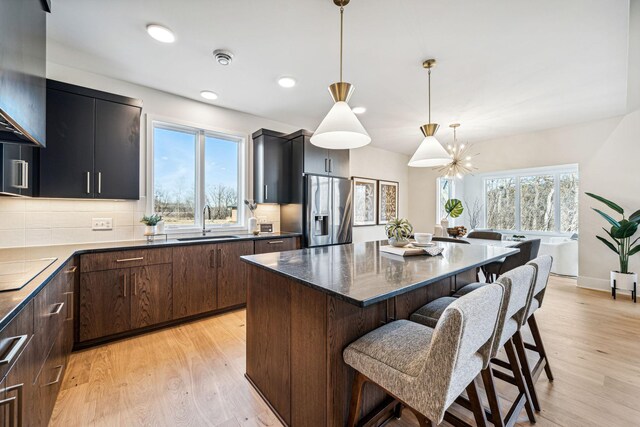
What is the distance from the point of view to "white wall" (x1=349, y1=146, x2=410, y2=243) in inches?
215

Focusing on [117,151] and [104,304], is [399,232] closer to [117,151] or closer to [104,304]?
[104,304]

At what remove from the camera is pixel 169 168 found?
10.6ft

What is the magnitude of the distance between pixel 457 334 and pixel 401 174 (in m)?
5.97

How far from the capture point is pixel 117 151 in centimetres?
263

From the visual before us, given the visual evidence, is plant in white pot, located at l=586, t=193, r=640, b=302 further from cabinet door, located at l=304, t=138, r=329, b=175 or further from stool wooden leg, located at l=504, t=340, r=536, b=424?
cabinet door, located at l=304, t=138, r=329, b=175

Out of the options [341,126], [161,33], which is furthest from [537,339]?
[161,33]

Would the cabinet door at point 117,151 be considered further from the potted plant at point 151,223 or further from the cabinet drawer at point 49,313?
the cabinet drawer at point 49,313

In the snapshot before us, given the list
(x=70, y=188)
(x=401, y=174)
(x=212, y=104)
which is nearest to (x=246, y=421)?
(x=70, y=188)

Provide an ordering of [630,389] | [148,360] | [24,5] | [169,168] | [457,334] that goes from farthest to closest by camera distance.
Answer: [169,168] → [148,360] → [630,389] → [24,5] → [457,334]

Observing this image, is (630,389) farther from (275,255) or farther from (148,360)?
(148,360)

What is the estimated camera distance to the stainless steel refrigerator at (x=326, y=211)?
3.68 m

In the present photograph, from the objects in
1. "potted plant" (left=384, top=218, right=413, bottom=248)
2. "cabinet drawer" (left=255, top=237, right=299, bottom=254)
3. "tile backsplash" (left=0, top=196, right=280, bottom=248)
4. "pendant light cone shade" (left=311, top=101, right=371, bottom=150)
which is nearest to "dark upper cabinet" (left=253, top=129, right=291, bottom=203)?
"cabinet drawer" (left=255, top=237, right=299, bottom=254)

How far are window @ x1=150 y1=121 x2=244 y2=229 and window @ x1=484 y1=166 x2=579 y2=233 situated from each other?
536 cm

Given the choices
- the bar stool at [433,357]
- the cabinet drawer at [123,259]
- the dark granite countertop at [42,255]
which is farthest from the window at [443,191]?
the cabinet drawer at [123,259]
